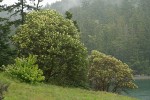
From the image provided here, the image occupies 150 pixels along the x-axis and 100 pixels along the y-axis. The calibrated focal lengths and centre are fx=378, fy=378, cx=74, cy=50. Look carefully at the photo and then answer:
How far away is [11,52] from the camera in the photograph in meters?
43.1

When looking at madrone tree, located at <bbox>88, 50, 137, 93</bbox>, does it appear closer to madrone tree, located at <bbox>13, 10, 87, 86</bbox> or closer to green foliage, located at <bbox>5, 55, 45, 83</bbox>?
madrone tree, located at <bbox>13, 10, 87, 86</bbox>

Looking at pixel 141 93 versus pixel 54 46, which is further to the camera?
pixel 141 93

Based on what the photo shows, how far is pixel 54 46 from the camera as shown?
126 feet

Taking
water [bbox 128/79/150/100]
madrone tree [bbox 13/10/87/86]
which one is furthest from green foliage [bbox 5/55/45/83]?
water [bbox 128/79/150/100]

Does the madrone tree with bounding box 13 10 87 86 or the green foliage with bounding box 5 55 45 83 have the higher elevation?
the madrone tree with bounding box 13 10 87 86

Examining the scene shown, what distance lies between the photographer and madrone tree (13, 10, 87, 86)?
3831 centimetres

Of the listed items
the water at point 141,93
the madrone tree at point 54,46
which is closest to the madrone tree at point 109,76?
the madrone tree at point 54,46

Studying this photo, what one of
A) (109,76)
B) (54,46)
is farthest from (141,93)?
(54,46)

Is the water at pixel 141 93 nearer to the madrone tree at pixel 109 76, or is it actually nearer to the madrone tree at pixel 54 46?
the madrone tree at pixel 109 76

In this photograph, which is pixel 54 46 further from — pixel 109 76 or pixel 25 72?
pixel 109 76

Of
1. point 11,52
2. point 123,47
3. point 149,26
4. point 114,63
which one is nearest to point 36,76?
point 11,52

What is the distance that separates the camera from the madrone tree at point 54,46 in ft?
126

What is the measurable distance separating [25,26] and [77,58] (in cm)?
654

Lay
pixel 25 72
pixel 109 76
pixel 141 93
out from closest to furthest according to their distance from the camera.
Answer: pixel 25 72 → pixel 109 76 → pixel 141 93
